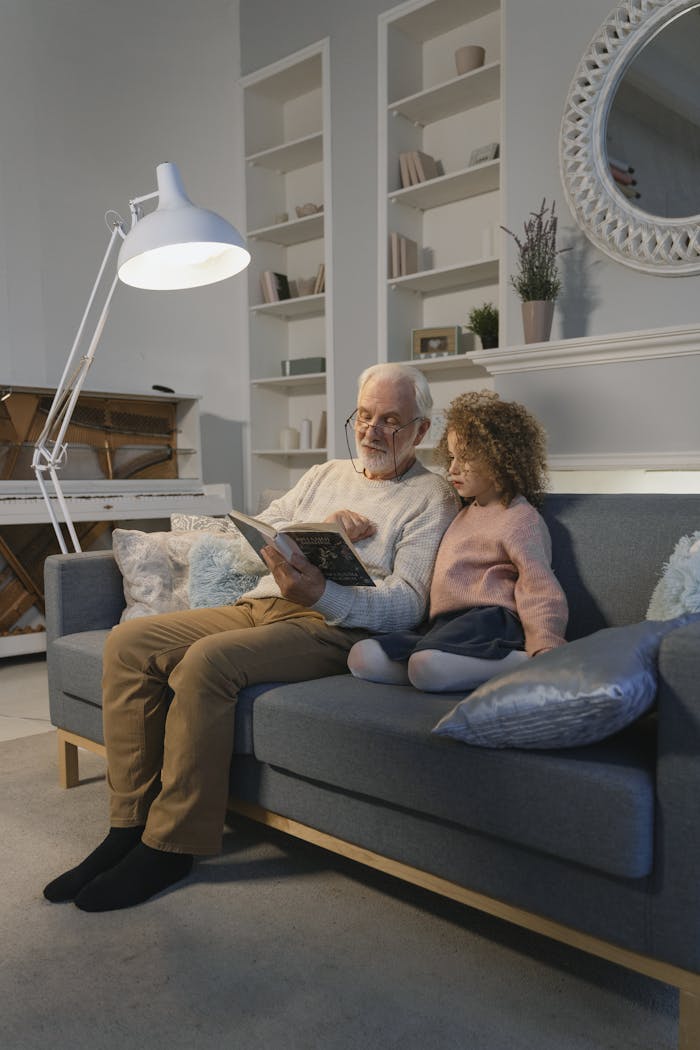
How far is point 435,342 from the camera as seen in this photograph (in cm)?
427

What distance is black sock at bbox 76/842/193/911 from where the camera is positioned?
1.67m

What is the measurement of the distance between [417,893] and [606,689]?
0.78 metres

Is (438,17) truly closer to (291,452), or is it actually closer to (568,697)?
(291,452)

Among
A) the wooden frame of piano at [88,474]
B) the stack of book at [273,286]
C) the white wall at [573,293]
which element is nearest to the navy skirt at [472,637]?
the white wall at [573,293]

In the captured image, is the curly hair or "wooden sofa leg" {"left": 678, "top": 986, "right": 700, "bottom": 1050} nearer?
"wooden sofa leg" {"left": 678, "top": 986, "right": 700, "bottom": 1050}

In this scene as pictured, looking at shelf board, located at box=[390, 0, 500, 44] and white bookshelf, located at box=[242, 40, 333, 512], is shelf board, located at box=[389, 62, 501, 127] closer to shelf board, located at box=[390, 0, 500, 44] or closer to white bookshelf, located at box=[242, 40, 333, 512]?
shelf board, located at box=[390, 0, 500, 44]

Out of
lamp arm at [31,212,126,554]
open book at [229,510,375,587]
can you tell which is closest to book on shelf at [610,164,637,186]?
lamp arm at [31,212,126,554]

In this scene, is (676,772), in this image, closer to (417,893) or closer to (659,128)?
(417,893)

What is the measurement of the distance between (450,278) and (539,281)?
39.8 inches

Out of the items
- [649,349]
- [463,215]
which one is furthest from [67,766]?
[463,215]

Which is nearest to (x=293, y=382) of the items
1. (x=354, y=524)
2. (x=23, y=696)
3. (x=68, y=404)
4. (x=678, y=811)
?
(x=68, y=404)

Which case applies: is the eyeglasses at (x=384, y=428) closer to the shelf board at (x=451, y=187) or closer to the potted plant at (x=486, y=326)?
the potted plant at (x=486, y=326)

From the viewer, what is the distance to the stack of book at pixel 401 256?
4363 mm

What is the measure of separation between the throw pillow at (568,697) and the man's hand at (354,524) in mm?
809
